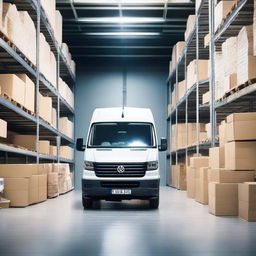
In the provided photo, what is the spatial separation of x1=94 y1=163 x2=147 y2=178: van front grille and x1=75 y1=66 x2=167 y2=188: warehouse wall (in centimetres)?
1204

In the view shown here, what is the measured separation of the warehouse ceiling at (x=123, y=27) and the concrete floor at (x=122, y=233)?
27.8 feet

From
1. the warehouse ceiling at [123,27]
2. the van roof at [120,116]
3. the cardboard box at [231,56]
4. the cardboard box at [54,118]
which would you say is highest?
the warehouse ceiling at [123,27]

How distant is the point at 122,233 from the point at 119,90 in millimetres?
15727

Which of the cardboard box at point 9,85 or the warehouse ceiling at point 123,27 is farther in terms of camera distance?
the warehouse ceiling at point 123,27

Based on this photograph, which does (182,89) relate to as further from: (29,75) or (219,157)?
(219,157)

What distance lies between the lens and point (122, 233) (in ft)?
19.7

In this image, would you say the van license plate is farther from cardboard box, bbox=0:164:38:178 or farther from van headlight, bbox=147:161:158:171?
cardboard box, bbox=0:164:38:178

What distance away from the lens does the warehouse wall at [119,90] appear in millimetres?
21359

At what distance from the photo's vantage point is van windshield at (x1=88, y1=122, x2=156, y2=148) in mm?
10070

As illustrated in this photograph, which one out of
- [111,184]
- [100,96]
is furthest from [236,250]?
[100,96]

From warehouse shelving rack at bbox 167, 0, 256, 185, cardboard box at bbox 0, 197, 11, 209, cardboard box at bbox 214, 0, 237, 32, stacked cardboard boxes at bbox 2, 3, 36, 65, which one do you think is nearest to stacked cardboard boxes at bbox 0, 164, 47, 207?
cardboard box at bbox 0, 197, 11, 209

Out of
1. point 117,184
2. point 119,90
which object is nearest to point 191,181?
point 117,184

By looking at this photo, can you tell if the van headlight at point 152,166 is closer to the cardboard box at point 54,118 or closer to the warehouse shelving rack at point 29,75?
the warehouse shelving rack at point 29,75

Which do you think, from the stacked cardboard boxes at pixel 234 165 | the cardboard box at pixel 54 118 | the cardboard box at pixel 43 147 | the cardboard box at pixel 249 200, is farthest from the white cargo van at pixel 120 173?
the cardboard box at pixel 54 118
